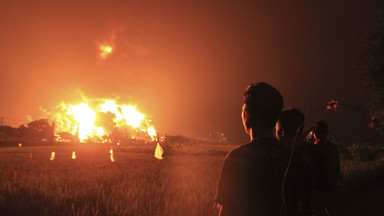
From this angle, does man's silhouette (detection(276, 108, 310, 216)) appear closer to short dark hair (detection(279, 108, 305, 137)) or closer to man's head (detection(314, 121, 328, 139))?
short dark hair (detection(279, 108, 305, 137))

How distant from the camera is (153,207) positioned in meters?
5.00

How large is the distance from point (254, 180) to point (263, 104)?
54 cm

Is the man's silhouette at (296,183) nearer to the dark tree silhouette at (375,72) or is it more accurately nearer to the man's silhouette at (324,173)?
the man's silhouette at (324,173)

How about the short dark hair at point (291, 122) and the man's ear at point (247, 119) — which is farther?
the short dark hair at point (291, 122)

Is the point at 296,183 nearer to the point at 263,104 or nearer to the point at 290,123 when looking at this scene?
the point at 263,104

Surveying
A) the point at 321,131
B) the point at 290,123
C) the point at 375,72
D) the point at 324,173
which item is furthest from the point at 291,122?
the point at 375,72

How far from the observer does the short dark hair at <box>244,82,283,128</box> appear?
1999 mm

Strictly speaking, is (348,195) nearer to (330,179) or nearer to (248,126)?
(330,179)

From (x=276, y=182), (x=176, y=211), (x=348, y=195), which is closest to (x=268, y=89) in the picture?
(x=276, y=182)

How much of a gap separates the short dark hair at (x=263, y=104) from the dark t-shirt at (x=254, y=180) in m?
0.23

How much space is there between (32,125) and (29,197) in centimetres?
8257

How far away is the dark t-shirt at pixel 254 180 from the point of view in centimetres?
183

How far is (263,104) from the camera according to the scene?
6.56ft

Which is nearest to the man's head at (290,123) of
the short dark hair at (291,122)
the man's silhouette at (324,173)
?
the short dark hair at (291,122)
